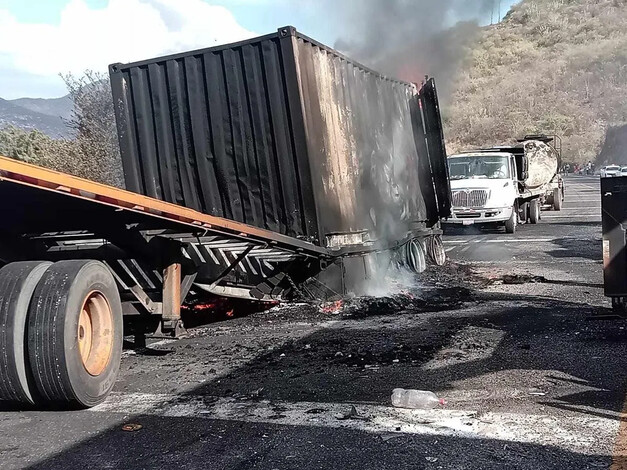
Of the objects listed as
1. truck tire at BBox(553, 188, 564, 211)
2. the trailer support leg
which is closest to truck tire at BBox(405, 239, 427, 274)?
the trailer support leg

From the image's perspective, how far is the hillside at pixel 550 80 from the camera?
3095 inches

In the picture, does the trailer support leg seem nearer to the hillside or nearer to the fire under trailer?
the fire under trailer

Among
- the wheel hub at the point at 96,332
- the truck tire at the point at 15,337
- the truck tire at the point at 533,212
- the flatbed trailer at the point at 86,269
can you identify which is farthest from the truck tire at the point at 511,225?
the truck tire at the point at 15,337

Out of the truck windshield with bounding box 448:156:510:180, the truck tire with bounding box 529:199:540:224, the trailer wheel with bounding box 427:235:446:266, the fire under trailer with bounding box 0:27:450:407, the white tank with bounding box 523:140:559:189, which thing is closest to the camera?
the fire under trailer with bounding box 0:27:450:407

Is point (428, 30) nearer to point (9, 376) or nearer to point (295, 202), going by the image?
point (295, 202)

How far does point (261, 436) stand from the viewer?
404 cm

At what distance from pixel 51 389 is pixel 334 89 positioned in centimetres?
548

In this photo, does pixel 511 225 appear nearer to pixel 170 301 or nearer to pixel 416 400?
pixel 170 301

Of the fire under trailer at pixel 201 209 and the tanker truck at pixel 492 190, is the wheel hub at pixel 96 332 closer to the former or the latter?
the fire under trailer at pixel 201 209

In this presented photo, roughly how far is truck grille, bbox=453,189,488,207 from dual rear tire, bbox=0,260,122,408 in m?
15.1

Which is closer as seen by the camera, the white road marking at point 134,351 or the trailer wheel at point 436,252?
the white road marking at point 134,351

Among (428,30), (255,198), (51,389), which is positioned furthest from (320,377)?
(428,30)

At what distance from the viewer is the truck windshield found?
64.3ft

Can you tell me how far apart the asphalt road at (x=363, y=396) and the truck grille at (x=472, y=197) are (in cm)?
1042
